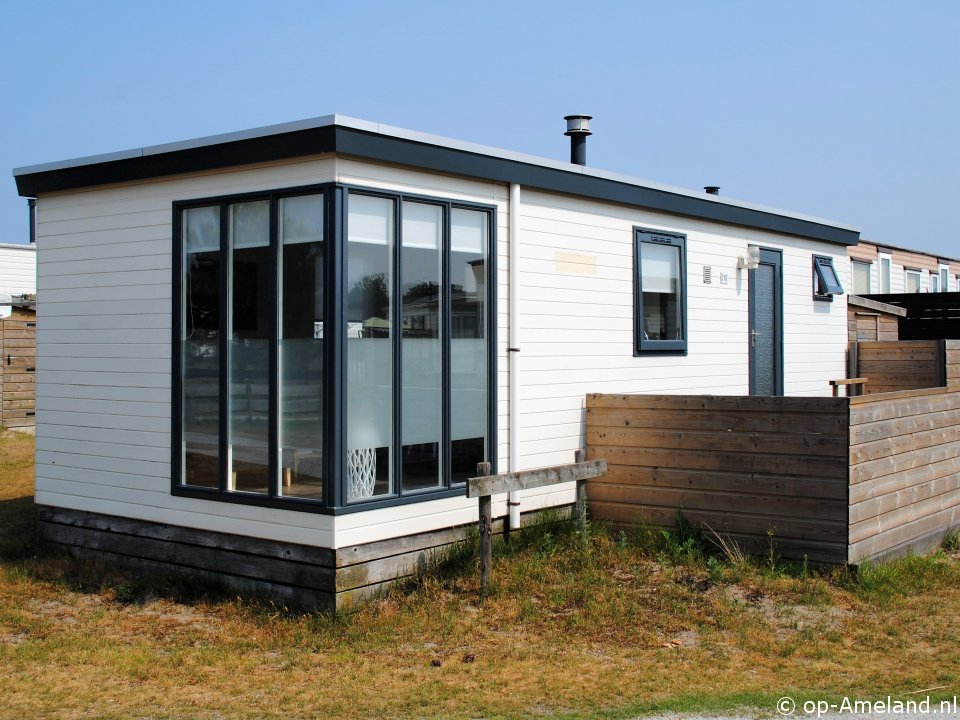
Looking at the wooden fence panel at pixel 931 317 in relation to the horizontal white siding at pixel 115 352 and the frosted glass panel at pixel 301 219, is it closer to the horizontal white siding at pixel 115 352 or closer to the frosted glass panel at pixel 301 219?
the frosted glass panel at pixel 301 219

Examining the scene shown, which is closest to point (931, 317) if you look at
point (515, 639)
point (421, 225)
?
point (421, 225)

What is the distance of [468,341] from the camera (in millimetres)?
7945

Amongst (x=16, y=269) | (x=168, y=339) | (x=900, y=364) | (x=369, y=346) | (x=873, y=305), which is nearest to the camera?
(x=369, y=346)

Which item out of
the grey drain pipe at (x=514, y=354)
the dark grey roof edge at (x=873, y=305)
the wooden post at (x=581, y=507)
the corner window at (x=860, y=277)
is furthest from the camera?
the corner window at (x=860, y=277)

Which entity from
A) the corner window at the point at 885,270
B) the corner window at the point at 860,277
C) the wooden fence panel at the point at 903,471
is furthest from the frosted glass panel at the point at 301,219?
the corner window at the point at 885,270

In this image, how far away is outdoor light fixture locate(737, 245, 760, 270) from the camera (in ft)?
36.4

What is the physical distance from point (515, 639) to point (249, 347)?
2.83m

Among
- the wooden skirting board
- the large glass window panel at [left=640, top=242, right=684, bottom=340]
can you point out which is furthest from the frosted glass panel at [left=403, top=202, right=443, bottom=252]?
the large glass window panel at [left=640, top=242, right=684, bottom=340]

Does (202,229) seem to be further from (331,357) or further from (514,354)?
(514,354)

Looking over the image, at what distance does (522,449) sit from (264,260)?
258 centimetres

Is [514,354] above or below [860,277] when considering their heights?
below

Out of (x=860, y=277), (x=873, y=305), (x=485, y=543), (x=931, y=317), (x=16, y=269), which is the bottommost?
(x=485, y=543)

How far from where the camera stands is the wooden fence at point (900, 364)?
458 inches

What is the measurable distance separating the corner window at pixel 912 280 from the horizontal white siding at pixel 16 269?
19999 millimetres
